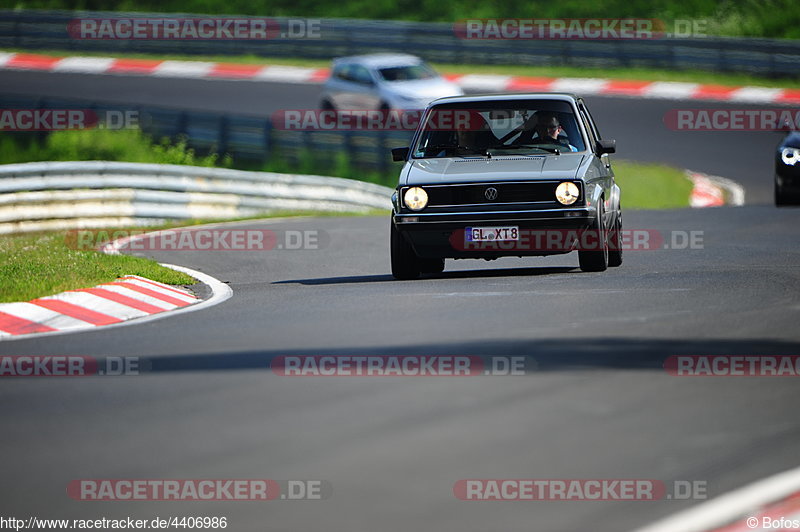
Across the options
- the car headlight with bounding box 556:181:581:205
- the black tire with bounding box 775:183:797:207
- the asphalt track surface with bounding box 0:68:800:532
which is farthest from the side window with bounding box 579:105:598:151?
the black tire with bounding box 775:183:797:207

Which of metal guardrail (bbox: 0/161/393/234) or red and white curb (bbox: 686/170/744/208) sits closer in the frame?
metal guardrail (bbox: 0/161/393/234)

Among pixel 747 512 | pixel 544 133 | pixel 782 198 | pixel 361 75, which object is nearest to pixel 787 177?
pixel 782 198

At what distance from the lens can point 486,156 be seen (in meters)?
13.2

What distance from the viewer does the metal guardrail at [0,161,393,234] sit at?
21.5m

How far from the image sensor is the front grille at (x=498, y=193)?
1248 centimetres

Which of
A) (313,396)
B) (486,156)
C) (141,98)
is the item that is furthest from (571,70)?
(313,396)

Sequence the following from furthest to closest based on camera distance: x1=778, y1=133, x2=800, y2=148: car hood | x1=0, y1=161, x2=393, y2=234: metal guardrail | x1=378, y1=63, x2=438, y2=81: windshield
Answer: x1=378, y1=63, x2=438, y2=81: windshield → x1=0, y1=161, x2=393, y2=234: metal guardrail → x1=778, y1=133, x2=800, y2=148: car hood

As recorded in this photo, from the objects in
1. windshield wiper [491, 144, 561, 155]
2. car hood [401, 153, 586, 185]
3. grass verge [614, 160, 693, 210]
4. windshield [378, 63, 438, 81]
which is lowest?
grass verge [614, 160, 693, 210]

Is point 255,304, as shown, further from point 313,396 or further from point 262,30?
point 262,30

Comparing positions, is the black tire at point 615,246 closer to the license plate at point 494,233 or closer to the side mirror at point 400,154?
the license plate at point 494,233

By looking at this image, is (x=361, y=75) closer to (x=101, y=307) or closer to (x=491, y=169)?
(x=491, y=169)

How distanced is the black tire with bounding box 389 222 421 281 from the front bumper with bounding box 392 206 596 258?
313mm

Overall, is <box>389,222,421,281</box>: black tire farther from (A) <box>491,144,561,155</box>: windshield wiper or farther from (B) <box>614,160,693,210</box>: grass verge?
(B) <box>614,160,693,210</box>: grass verge

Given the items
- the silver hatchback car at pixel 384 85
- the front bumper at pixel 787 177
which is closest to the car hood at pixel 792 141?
the front bumper at pixel 787 177
